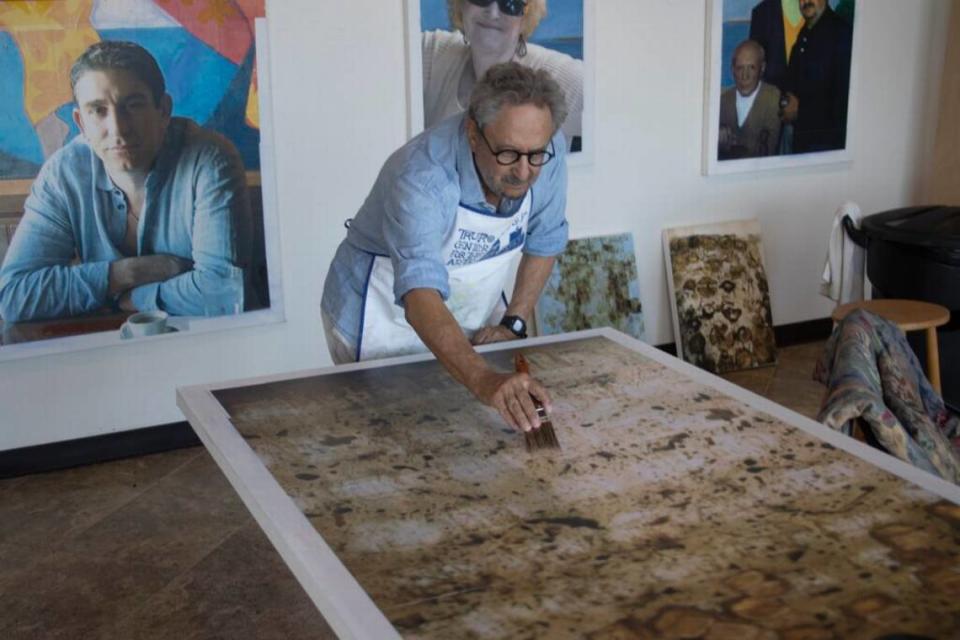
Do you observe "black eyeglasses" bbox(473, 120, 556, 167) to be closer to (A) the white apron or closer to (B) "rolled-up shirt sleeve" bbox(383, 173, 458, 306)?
(B) "rolled-up shirt sleeve" bbox(383, 173, 458, 306)

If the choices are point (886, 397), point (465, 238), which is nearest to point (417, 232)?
point (465, 238)

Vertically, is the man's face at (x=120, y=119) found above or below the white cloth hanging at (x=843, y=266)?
above

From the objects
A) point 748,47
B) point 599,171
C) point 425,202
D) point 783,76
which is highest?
point 748,47

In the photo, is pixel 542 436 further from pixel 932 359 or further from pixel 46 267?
pixel 46 267

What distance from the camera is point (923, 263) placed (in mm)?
4598

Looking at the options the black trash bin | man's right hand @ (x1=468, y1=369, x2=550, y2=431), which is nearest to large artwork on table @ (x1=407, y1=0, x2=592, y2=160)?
the black trash bin

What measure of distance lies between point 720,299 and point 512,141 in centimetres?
325

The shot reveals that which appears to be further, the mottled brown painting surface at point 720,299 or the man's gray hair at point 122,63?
the mottled brown painting surface at point 720,299

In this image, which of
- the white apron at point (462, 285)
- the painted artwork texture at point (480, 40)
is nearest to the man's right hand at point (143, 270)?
the painted artwork texture at point (480, 40)

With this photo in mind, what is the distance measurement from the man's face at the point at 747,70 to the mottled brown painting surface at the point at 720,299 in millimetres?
720

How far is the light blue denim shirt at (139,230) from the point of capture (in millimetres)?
4137

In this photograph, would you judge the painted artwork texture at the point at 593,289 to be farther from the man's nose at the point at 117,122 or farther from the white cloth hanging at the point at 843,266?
the man's nose at the point at 117,122

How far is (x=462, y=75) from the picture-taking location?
4641mm

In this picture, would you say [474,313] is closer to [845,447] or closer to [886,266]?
[845,447]
